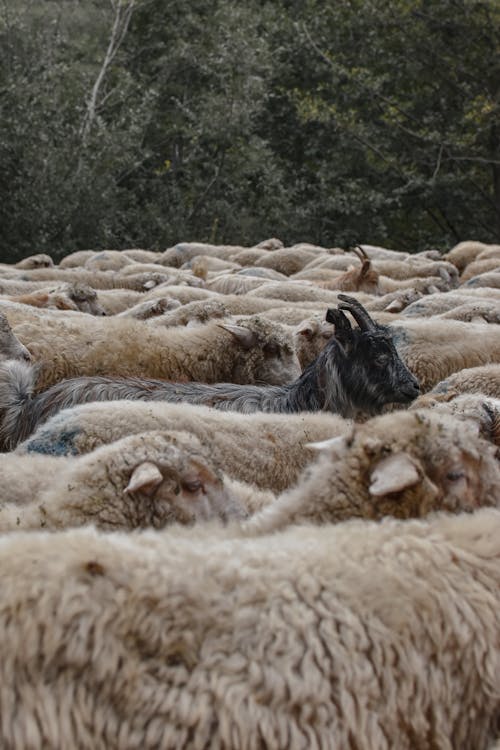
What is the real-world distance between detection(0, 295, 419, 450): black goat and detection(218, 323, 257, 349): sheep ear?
702 mm

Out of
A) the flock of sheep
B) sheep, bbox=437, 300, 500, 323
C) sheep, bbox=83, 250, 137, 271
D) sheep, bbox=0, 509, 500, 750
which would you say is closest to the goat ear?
the flock of sheep

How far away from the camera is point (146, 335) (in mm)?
6852

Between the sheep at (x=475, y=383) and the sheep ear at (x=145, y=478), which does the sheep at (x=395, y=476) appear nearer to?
the sheep ear at (x=145, y=478)

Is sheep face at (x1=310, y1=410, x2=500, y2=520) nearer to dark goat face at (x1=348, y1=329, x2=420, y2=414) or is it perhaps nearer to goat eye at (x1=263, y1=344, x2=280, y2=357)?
dark goat face at (x1=348, y1=329, x2=420, y2=414)

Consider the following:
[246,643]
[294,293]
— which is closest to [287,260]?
[294,293]

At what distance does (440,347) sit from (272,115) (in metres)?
20.9

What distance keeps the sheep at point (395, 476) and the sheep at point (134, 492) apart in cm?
36

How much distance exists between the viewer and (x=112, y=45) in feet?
83.9

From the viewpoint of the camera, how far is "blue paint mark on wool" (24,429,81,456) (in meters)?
4.57

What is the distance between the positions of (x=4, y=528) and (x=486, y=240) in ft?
81.1

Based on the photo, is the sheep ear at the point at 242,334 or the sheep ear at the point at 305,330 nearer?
the sheep ear at the point at 242,334

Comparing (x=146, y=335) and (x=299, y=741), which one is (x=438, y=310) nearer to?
(x=146, y=335)

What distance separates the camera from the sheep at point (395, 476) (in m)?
3.11

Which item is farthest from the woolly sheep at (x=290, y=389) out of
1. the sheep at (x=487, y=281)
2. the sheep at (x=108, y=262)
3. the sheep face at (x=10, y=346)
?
the sheep at (x=108, y=262)
